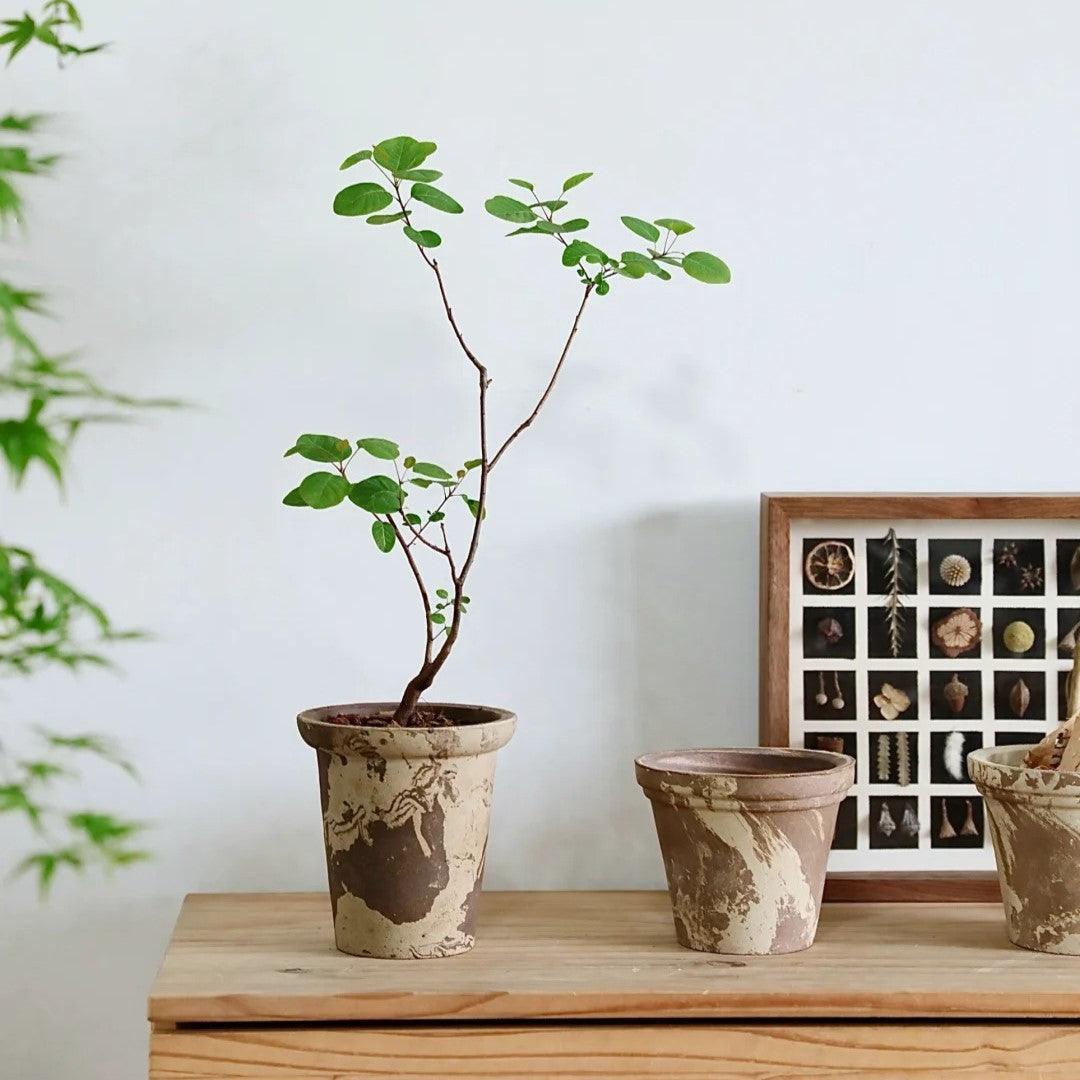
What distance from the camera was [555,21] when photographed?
1129 mm

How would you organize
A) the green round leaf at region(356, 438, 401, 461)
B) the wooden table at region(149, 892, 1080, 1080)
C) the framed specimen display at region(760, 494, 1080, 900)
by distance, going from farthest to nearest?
the framed specimen display at region(760, 494, 1080, 900), the green round leaf at region(356, 438, 401, 461), the wooden table at region(149, 892, 1080, 1080)

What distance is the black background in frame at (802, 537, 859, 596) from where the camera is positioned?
3.57ft

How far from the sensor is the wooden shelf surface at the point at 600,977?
2.68 ft

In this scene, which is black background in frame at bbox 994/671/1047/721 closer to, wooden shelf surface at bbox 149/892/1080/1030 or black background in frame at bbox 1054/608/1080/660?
black background in frame at bbox 1054/608/1080/660

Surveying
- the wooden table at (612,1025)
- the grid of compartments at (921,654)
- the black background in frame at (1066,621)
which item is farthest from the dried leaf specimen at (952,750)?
the wooden table at (612,1025)

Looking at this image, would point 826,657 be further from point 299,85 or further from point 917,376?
point 299,85

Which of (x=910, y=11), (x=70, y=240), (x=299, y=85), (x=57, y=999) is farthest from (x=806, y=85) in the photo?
(x=57, y=999)

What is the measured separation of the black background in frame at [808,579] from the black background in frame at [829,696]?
0.23 ft

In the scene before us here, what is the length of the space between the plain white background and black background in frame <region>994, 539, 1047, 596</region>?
88 mm

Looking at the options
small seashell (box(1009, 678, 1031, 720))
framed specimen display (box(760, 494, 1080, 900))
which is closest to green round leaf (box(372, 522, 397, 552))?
framed specimen display (box(760, 494, 1080, 900))

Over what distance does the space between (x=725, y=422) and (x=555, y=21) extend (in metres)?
0.39

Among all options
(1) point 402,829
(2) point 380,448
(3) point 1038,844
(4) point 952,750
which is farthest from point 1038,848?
(2) point 380,448

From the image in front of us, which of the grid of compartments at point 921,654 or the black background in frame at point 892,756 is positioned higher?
the grid of compartments at point 921,654

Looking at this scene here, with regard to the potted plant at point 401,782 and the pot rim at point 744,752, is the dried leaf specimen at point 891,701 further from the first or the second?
the potted plant at point 401,782
